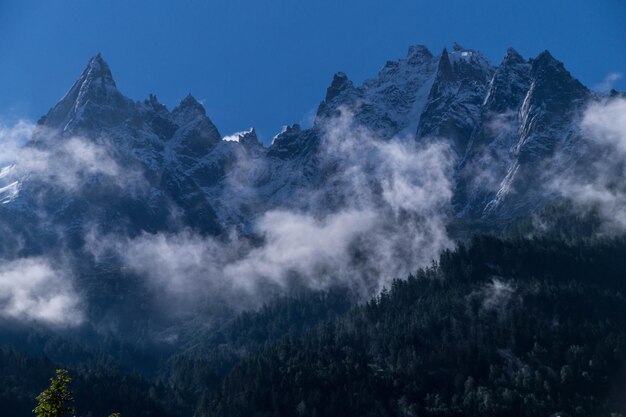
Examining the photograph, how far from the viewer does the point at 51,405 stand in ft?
226

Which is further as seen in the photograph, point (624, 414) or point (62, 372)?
point (624, 414)

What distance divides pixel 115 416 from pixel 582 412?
155529 millimetres

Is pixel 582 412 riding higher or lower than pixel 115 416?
higher

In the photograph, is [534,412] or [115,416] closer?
[115,416]

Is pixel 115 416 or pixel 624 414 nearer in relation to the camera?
pixel 115 416

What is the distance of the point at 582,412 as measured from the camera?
197 m

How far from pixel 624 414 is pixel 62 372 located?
162641 mm

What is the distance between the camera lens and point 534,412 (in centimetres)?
19938

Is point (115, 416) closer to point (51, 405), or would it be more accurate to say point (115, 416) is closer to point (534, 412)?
Result: point (51, 405)

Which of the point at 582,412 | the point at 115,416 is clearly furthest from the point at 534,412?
the point at 115,416

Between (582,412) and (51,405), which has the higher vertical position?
(582,412)

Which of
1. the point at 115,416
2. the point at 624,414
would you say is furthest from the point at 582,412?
the point at 115,416

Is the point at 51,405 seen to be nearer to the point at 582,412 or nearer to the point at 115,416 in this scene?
the point at 115,416

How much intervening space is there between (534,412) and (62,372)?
155517 millimetres
